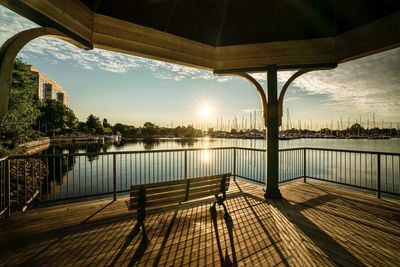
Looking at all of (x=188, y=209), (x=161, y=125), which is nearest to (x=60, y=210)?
(x=188, y=209)

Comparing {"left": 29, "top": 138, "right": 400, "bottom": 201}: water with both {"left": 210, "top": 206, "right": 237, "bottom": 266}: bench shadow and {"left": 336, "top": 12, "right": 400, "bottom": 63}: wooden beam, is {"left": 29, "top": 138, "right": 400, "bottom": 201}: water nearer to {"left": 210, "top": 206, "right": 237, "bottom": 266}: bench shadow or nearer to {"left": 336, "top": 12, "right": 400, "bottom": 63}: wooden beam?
{"left": 210, "top": 206, "right": 237, "bottom": 266}: bench shadow

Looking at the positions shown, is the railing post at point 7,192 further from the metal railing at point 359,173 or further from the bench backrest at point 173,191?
the metal railing at point 359,173

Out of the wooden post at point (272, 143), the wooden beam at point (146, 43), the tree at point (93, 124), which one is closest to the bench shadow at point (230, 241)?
the wooden post at point (272, 143)

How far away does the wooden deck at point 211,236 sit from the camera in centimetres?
253

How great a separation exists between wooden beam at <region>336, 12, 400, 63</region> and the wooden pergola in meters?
0.02

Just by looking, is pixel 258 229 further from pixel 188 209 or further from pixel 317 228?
pixel 188 209

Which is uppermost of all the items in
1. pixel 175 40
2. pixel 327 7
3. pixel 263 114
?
pixel 327 7

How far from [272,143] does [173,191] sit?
3.12m

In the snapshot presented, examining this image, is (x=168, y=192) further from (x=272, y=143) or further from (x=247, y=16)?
(x=247, y=16)

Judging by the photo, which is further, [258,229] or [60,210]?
[60,210]

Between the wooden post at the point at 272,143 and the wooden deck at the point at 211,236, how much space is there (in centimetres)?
55

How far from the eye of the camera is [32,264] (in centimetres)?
239

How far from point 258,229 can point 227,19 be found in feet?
14.8

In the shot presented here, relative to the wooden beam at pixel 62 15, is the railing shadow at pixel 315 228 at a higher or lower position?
lower
